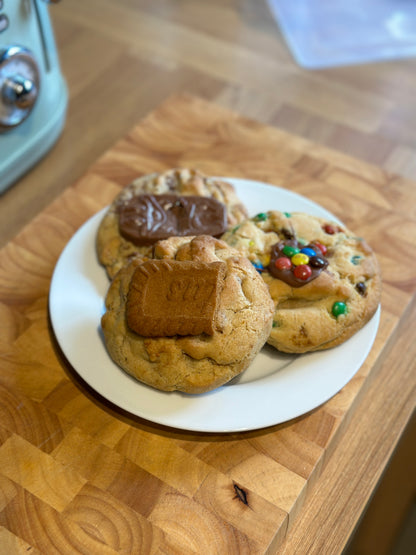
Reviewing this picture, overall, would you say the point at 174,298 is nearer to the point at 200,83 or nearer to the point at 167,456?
the point at 167,456

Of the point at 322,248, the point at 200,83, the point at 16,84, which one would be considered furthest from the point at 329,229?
the point at 200,83

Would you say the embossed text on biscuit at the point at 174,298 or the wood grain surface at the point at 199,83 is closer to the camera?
the embossed text on biscuit at the point at 174,298

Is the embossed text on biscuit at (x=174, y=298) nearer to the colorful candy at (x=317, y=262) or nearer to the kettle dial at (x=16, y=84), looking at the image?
the colorful candy at (x=317, y=262)

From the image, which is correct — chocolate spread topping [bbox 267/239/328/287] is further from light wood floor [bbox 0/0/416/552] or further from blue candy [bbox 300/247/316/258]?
light wood floor [bbox 0/0/416/552]

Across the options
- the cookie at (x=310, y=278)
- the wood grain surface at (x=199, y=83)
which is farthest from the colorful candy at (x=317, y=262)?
the wood grain surface at (x=199, y=83)

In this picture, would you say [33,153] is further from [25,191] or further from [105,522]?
[105,522]

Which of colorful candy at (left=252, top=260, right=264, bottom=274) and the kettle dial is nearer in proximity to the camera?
colorful candy at (left=252, top=260, right=264, bottom=274)

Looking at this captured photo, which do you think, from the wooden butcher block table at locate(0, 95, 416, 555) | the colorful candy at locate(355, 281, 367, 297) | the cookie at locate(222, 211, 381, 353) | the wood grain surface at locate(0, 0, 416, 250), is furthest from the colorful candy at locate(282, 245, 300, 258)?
the wood grain surface at locate(0, 0, 416, 250)
